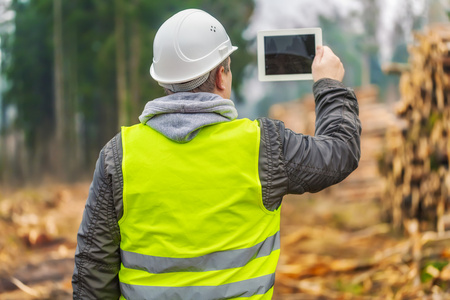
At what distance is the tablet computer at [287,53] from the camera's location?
2.09m

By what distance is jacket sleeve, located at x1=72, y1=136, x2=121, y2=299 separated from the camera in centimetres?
183

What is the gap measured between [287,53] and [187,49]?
17.0 inches

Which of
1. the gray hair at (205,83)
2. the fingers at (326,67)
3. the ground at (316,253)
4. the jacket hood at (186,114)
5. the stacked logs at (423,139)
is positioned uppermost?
the fingers at (326,67)

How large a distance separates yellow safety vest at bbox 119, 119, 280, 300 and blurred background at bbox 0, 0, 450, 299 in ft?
9.07

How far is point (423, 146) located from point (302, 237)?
8.33 ft

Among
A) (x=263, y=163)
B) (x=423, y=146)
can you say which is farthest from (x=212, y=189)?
(x=423, y=146)

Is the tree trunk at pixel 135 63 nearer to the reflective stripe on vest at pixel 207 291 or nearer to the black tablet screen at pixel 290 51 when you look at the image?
the black tablet screen at pixel 290 51

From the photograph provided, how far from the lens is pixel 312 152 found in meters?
1.79

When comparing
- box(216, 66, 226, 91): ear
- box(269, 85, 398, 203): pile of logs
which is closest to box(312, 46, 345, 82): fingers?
box(216, 66, 226, 91): ear

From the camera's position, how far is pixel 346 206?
11070 millimetres

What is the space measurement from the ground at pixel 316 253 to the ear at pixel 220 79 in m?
2.94

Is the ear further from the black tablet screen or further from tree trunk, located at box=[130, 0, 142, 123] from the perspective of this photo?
tree trunk, located at box=[130, 0, 142, 123]

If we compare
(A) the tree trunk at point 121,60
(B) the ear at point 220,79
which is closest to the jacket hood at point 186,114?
(B) the ear at point 220,79

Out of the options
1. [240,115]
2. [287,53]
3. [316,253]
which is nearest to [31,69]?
[240,115]
